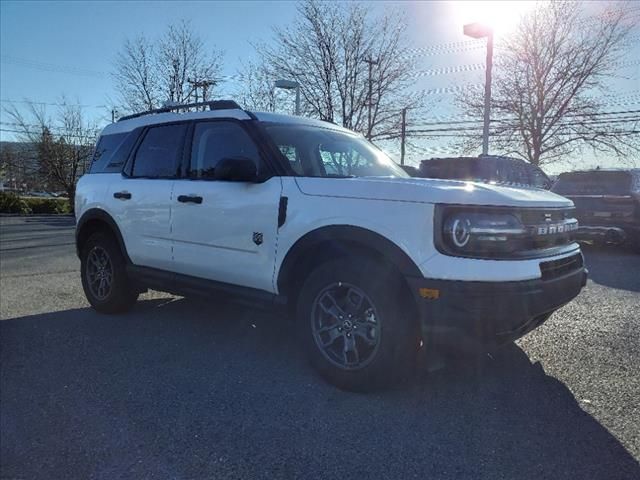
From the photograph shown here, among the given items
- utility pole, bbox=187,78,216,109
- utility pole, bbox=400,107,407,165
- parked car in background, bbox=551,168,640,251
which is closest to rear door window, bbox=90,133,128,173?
parked car in background, bbox=551,168,640,251

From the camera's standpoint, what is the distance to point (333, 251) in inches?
136

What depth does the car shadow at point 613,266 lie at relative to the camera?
707cm

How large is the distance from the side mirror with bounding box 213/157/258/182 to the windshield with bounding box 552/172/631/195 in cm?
857

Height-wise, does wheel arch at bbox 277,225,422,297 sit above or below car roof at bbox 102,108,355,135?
below

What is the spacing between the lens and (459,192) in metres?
2.99

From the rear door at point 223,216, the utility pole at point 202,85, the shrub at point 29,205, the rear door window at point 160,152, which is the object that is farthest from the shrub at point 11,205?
the rear door at point 223,216

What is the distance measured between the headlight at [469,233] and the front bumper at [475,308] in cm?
19

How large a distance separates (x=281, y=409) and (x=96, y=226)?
338 centimetres

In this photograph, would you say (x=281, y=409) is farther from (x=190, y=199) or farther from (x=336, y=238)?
(x=190, y=199)

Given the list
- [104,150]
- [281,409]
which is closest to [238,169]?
[281,409]

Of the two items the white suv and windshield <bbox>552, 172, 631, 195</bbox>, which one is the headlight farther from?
windshield <bbox>552, 172, 631, 195</bbox>

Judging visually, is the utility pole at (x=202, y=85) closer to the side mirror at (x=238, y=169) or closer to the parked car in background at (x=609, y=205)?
the parked car in background at (x=609, y=205)

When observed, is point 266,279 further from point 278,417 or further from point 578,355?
point 578,355

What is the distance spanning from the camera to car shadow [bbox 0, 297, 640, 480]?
2535 millimetres
